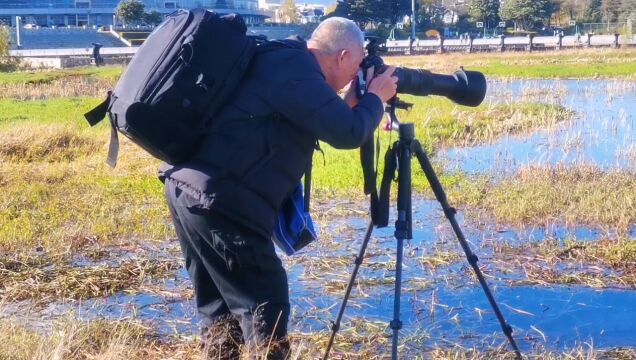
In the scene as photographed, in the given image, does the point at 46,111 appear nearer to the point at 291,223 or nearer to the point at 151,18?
the point at 291,223

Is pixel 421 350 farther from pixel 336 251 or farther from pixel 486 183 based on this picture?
pixel 486 183

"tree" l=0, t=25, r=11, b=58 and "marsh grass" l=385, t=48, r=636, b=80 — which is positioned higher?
"tree" l=0, t=25, r=11, b=58

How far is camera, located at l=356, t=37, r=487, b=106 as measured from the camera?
338 cm

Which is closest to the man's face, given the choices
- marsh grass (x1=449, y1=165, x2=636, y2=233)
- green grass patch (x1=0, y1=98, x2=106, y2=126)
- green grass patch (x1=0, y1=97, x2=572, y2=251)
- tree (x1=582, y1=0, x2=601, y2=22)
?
green grass patch (x1=0, y1=97, x2=572, y2=251)

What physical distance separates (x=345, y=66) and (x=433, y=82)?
0.75 meters

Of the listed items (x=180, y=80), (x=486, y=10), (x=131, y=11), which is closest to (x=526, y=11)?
(x=486, y=10)

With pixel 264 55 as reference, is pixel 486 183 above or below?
Result: below

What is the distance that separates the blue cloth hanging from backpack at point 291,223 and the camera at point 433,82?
0.57 m

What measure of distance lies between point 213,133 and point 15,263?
10.8 feet

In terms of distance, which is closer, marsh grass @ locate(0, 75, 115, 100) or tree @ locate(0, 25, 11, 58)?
marsh grass @ locate(0, 75, 115, 100)

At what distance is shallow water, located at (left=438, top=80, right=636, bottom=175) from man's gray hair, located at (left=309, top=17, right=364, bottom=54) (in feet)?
19.9

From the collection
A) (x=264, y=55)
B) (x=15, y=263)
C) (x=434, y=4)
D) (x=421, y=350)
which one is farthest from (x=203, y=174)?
(x=434, y=4)

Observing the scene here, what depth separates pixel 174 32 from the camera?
281 centimetres

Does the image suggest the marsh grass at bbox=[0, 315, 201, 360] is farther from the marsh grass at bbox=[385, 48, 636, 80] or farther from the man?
the marsh grass at bbox=[385, 48, 636, 80]
